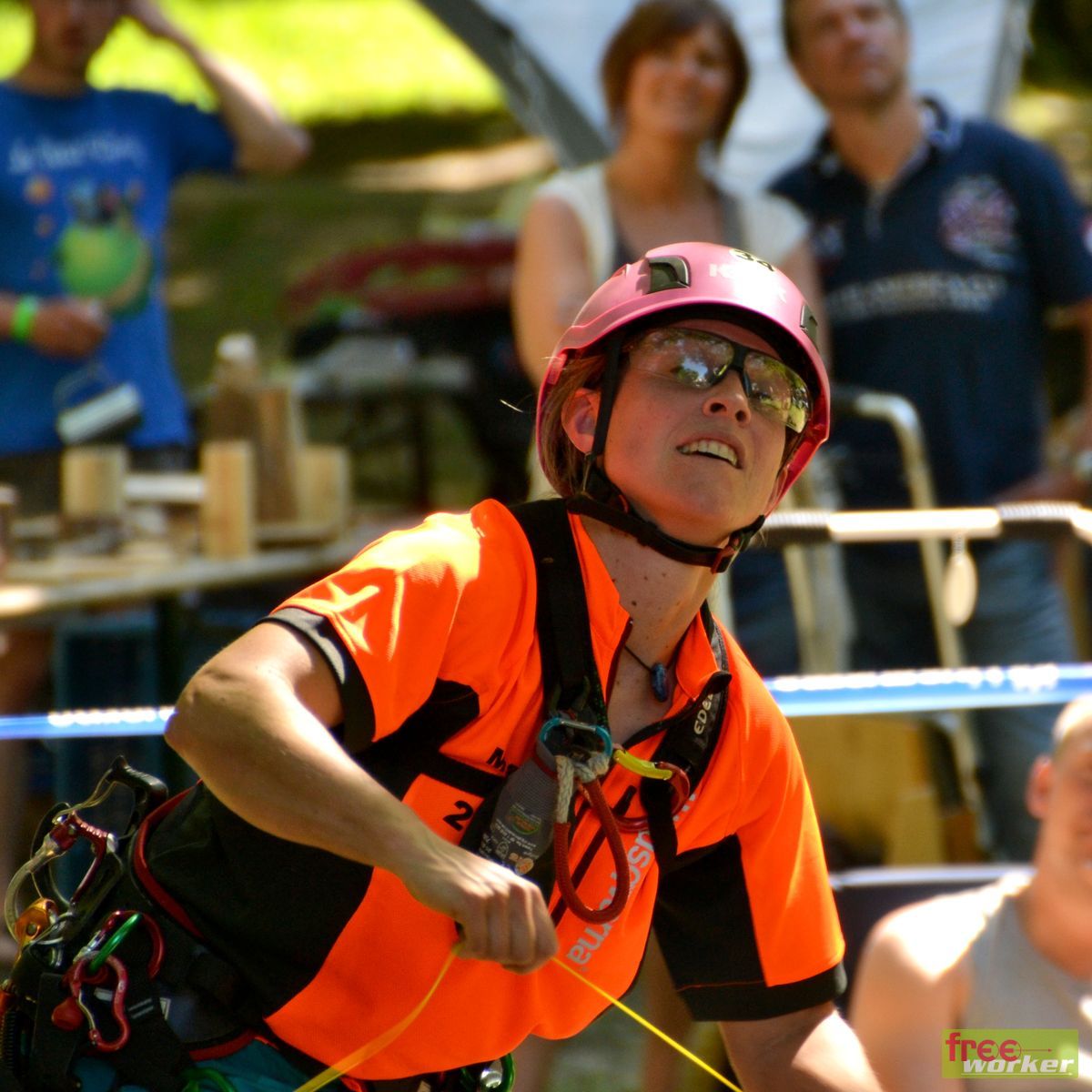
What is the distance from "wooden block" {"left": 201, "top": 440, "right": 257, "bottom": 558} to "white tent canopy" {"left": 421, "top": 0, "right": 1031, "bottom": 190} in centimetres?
267

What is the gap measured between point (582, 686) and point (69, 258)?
332 centimetres

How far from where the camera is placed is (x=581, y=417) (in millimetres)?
2137

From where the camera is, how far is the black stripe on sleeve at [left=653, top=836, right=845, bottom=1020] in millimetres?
2152

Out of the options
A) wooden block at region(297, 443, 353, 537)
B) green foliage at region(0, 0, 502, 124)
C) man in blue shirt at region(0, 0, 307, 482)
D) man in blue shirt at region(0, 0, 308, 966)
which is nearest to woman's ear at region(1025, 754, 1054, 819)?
wooden block at region(297, 443, 353, 537)

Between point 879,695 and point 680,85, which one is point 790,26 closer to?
point 680,85

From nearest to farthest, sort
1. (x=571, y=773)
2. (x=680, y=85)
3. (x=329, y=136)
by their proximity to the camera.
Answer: (x=571, y=773)
(x=680, y=85)
(x=329, y=136)

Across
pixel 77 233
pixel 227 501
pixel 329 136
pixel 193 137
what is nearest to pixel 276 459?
pixel 227 501

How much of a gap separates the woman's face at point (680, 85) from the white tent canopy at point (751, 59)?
2.17 m

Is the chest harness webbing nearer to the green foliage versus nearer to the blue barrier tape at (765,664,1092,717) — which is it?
the blue barrier tape at (765,664,1092,717)

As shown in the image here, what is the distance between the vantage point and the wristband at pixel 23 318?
455 centimetres

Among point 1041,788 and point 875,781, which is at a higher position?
point 1041,788

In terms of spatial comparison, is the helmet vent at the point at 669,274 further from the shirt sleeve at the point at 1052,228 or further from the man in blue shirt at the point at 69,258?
the man in blue shirt at the point at 69,258

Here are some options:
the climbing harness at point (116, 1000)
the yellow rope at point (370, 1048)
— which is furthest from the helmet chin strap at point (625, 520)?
the climbing harness at point (116, 1000)

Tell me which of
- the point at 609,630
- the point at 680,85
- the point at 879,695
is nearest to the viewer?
the point at 609,630
